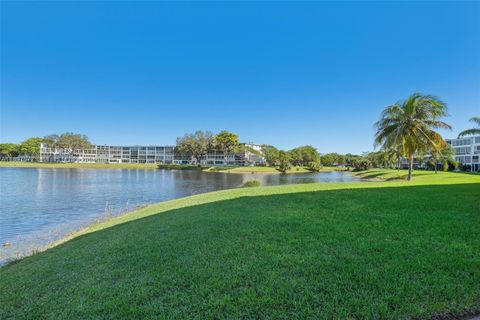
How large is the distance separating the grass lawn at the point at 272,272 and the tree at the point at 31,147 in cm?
12863

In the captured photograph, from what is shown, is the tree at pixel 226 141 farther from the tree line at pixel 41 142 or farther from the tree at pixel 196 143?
the tree line at pixel 41 142

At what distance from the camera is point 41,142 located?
112m

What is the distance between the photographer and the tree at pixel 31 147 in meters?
107

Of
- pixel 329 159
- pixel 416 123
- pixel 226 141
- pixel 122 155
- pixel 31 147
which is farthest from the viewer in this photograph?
pixel 122 155

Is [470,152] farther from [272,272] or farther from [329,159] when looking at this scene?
[272,272]

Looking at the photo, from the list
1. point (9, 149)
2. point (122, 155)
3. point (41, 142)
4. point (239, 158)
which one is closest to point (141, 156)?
point (122, 155)

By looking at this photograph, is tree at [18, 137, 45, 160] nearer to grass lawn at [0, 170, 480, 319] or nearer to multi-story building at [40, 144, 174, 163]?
multi-story building at [40, 144, 174, 163]

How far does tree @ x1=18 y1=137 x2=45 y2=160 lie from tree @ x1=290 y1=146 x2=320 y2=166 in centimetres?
10193

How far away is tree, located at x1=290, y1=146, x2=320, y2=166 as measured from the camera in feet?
328

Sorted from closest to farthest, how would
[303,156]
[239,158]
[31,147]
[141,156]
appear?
[303,156] < [31,147] < [239,158] < [141,156]

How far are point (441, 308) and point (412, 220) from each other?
3.79 metres

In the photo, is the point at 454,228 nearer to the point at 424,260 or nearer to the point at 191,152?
the point at 424,260

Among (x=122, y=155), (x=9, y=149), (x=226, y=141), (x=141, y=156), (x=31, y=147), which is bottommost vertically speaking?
(x=141, y=156)

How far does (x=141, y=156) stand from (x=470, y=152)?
435 ft
